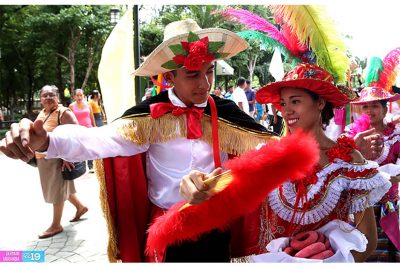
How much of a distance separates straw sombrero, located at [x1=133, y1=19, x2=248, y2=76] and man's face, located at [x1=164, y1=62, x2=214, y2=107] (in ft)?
0.19

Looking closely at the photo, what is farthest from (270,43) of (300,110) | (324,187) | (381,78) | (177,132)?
(381,78)

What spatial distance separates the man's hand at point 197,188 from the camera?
135cm

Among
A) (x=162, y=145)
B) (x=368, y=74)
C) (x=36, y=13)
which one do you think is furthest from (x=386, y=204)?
(x=36, y=13)

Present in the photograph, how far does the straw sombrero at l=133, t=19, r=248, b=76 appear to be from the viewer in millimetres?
2129

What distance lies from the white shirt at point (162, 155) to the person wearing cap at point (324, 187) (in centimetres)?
53

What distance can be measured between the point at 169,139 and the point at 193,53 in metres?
0.54

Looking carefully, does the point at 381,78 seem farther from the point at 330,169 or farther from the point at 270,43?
the point at 330,169

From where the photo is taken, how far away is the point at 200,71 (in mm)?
2150

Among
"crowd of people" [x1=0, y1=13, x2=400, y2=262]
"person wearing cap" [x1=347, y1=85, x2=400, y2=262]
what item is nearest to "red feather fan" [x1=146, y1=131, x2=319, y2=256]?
"crowd of people" [x1=0, y1=13, x2=400, y2=262]

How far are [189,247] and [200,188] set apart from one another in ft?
2.49

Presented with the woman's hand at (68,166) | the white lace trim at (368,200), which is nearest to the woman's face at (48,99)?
the woman's hand at (68,166)

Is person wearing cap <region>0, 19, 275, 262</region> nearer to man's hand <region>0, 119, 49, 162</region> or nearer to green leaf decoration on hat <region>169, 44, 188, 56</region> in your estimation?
green leaf decoration on hat <region>169, 44, 188, 56</region>

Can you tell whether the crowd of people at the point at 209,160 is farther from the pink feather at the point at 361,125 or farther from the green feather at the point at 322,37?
the pink feather at the point at 361,125

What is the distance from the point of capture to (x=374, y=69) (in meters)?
3.42
